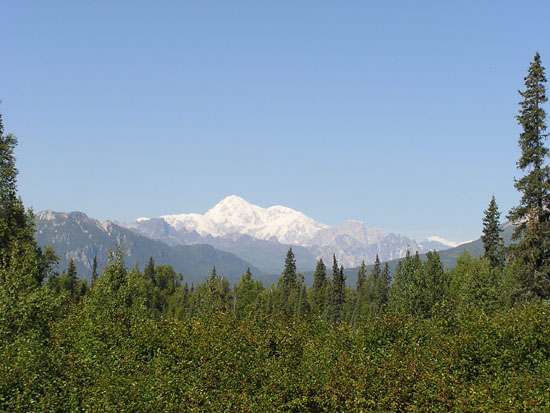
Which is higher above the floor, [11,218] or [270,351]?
[11,218]

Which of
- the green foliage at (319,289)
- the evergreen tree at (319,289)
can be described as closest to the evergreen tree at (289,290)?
the green foliage at (319,289)

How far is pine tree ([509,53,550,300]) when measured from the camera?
40156 millimetres

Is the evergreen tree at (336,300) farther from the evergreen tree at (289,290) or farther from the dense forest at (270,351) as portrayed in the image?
the dense forest at (270,351)

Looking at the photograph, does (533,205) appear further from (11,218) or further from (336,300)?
(336,300)

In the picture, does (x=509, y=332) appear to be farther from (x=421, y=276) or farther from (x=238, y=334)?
(x=421, y=276)

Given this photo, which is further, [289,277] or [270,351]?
[289,277]

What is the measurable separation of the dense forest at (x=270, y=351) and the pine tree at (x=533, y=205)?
9 centimetres

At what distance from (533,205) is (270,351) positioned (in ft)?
84.3

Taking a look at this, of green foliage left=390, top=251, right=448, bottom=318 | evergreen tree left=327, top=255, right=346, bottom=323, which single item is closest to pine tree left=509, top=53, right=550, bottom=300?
green foliage left=390, top=251, right=448, bottom=318

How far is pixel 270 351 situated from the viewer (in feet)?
107

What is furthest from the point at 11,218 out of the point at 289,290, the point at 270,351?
the point at 289,290

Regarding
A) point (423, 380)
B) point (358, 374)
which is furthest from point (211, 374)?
point (423, 380)

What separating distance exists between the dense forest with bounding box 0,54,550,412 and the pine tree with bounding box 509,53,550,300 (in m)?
0.09

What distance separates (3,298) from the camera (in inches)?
1261
